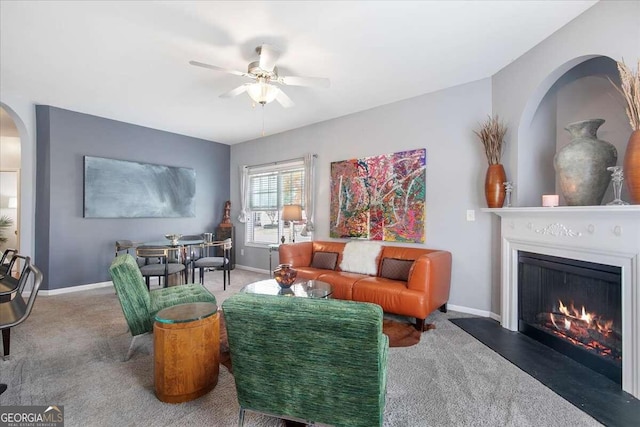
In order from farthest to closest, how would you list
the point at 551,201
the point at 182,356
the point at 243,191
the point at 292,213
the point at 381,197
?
the point at 243,191 < the point at 292,213 < the point at 381,197 < the point at 551,201 < the point at 182,356

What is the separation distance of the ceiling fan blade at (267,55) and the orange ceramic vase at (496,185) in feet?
8.29

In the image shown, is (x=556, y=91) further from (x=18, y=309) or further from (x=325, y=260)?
(x=18, y=309)

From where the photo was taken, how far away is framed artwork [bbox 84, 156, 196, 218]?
4723 millimetres

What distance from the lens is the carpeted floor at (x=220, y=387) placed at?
5.72ft

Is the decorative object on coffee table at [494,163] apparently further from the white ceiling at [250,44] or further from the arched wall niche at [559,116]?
the white ceiling at [250,44]

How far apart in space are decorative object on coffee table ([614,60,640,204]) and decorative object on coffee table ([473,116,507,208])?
1.15 metres

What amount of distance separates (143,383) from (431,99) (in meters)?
4.24

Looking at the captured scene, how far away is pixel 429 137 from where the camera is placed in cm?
387

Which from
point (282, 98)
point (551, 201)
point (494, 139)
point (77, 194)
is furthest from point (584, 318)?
point (77, 194)

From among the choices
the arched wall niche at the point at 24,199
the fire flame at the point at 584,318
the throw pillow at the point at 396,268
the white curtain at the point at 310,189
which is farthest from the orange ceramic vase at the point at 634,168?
the arched wall niche at the point at 24,199

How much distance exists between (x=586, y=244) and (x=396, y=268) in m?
1.80

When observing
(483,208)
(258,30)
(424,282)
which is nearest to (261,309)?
(424,282)

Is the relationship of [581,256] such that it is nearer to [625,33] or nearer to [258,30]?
[625,33]

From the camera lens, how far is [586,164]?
7.84 feet
